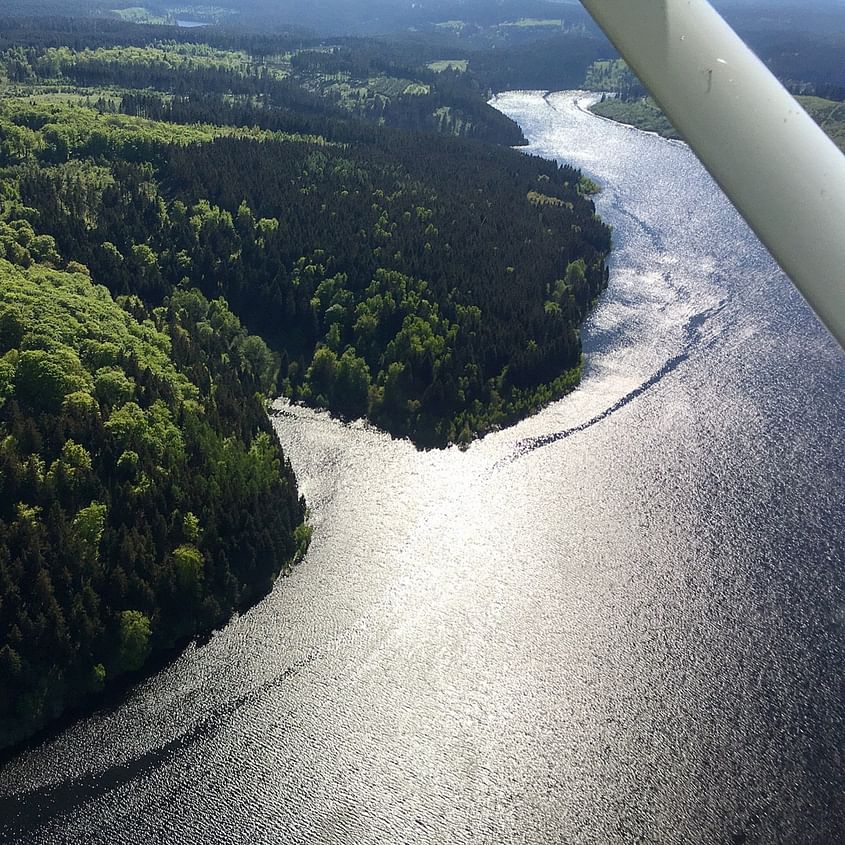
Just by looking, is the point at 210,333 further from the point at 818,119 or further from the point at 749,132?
the point at 818,119

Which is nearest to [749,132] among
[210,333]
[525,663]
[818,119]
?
[525,663]

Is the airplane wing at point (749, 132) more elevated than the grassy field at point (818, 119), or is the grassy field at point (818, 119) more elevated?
the airplane wing at point (749, 132)

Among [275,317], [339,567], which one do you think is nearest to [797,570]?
[339,567]

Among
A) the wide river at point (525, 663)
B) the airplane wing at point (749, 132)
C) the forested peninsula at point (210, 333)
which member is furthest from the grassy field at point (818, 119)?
the airplane wing at point (749, 132)

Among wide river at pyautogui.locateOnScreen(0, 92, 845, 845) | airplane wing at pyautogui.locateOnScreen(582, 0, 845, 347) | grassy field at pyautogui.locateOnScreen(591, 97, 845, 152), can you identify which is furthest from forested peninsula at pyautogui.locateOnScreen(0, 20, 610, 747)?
grassy field at pyautogui.locateOnScreen(591, 97, 845, 152)

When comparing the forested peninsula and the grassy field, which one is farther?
the grassy field

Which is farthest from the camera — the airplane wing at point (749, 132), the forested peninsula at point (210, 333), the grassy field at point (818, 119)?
the grassy field at point (818, 119)

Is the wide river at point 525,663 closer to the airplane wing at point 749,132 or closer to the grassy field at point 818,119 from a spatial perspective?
the airplane wing at point 749,132

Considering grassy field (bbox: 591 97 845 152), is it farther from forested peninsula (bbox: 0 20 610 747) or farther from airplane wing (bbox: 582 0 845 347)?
airplane wing (bbox: 582 0 845 347)
